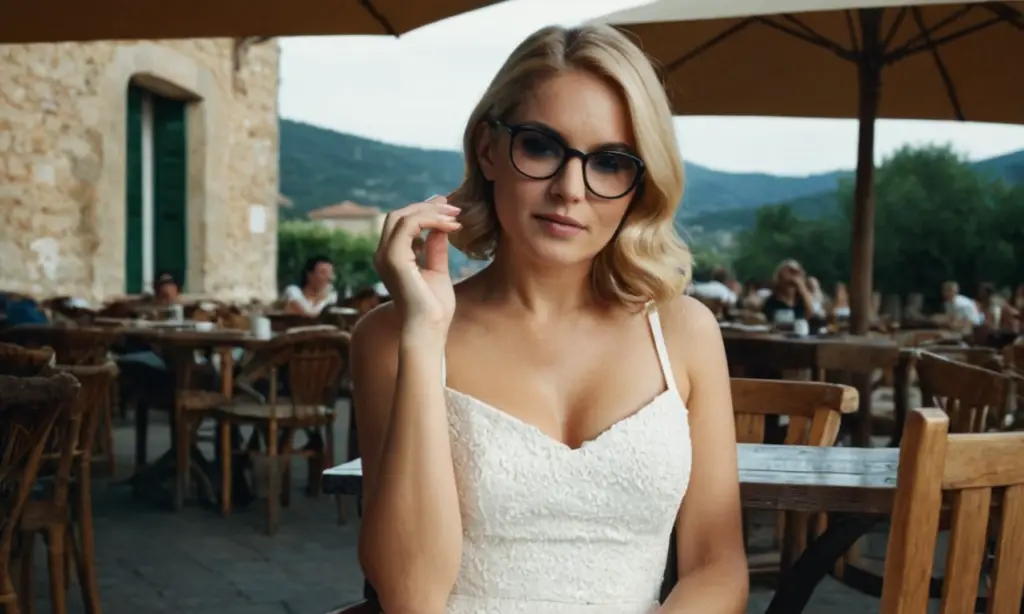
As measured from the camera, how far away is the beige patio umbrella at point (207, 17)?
15.0 ft

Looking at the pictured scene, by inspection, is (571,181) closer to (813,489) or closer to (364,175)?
(813,489)

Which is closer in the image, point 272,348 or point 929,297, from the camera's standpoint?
point 272,348

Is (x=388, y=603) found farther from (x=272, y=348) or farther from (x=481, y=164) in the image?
(x=272, y=348)

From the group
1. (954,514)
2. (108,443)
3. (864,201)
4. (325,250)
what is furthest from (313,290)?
(325,250)

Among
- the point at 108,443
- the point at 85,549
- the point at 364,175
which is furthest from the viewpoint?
the point at 364,175

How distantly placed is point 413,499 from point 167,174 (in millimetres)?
10994

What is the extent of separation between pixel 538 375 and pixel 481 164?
0.30m

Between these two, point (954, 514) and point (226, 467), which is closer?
point (954, 514)

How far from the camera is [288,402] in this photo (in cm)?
530

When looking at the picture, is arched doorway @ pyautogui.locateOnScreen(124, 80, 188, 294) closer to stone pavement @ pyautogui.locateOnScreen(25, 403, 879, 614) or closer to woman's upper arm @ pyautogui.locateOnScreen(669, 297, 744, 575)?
stone pavement @ pyautogui.locateOnScreen(25, 403, 879, 614)

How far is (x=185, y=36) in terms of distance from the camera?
480 centimetres

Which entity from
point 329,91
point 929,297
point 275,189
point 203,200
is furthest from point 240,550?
point 329,91

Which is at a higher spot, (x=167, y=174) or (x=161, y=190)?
(x=167, y=174)

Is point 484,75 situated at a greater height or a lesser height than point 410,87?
lesser
